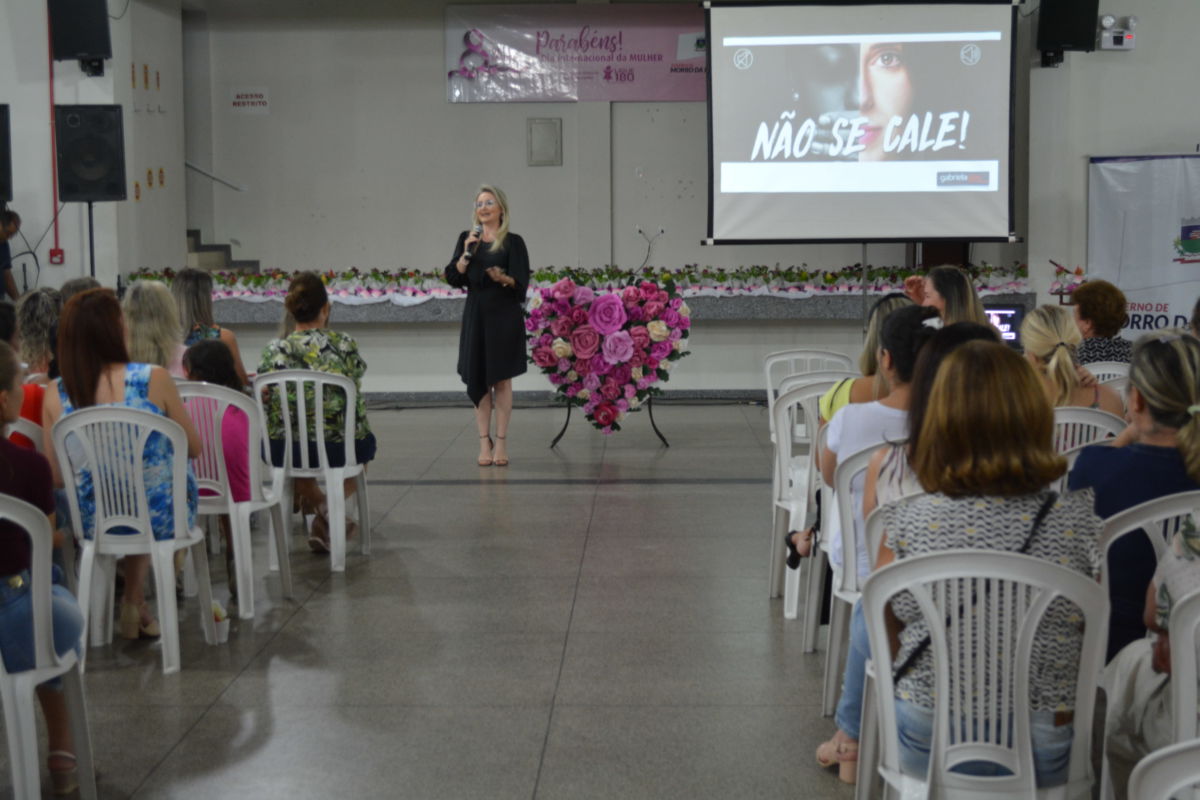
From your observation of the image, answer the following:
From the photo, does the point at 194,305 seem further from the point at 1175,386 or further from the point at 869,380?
the point at 1175,386

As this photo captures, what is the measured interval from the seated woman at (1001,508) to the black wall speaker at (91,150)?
7.98m

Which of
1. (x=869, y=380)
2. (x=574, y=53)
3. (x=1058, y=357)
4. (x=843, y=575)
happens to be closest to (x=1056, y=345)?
(x=1058, y=357)

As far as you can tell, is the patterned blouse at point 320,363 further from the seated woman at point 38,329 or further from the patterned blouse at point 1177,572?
the patterned blouse at point 1177,572

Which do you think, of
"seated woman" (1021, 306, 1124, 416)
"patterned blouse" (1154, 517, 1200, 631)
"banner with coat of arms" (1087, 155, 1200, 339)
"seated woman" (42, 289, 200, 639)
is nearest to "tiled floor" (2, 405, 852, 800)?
"seated woman" (42, 289, 200, 639)

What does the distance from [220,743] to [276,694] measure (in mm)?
361

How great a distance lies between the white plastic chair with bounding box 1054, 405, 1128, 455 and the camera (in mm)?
3582

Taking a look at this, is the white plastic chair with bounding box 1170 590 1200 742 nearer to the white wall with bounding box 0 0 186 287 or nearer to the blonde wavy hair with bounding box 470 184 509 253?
the blonde wavy hair with bounding box 470 184 509 253

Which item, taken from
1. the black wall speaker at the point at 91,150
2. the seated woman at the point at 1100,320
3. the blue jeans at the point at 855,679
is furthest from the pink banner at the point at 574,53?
the blue jeans at the point at 855,679

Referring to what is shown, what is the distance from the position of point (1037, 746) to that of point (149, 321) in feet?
10.6

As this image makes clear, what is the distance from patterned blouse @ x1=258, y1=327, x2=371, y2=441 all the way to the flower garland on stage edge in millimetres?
2177

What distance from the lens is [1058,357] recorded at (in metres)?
3.93

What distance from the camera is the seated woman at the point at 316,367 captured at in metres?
4.98

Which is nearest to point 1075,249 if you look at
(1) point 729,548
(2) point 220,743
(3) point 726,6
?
(3) point 726,6

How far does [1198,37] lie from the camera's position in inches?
387
